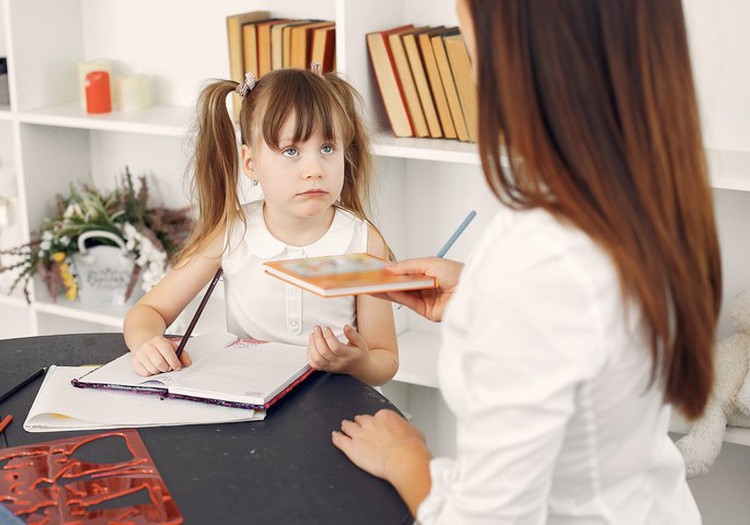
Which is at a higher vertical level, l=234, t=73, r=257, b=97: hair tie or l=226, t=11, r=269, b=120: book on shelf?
l=226, t=11, r=269, b=120: book on shelf

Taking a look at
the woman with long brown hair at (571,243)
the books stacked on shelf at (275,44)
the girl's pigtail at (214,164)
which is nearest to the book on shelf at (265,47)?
the books stacked on shelf at (275,44)

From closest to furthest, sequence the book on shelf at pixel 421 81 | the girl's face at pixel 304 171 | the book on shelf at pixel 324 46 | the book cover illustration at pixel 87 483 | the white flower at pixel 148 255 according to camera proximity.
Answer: the book cover illustration at pixel 87 483 → the girl's face at pixel 304 171 → the book on shelf at pixel 421 81 → the book on shelf at pixel 324 46 → the white flower at pixel 148 255

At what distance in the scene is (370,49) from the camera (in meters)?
2.27

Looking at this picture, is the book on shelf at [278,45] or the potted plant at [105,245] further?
the potted plant at [105,245]

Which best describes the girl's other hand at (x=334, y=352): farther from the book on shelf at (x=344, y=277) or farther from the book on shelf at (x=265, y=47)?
the book on shelf at (x=265, y=47)

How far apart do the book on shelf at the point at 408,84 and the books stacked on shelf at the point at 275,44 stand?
0.57ft

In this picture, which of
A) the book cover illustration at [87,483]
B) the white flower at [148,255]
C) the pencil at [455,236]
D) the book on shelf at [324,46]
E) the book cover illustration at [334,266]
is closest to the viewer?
the book cover illustration at [87,483]

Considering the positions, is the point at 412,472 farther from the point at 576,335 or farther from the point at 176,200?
the point at 176,200

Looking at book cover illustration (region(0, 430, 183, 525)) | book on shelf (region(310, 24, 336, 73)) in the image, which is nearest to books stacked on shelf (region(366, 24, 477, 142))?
book on shelf (region(310, 24, 336, 73))

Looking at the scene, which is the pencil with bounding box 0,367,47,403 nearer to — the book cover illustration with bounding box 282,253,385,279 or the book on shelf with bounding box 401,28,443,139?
the book cover illustration with bounding box 282,253,385,279

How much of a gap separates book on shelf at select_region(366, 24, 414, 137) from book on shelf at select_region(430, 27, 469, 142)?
0.11 metres

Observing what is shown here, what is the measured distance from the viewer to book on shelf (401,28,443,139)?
222cm

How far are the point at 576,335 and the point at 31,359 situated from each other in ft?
3.49

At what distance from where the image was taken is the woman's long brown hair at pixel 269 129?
5.76ft
